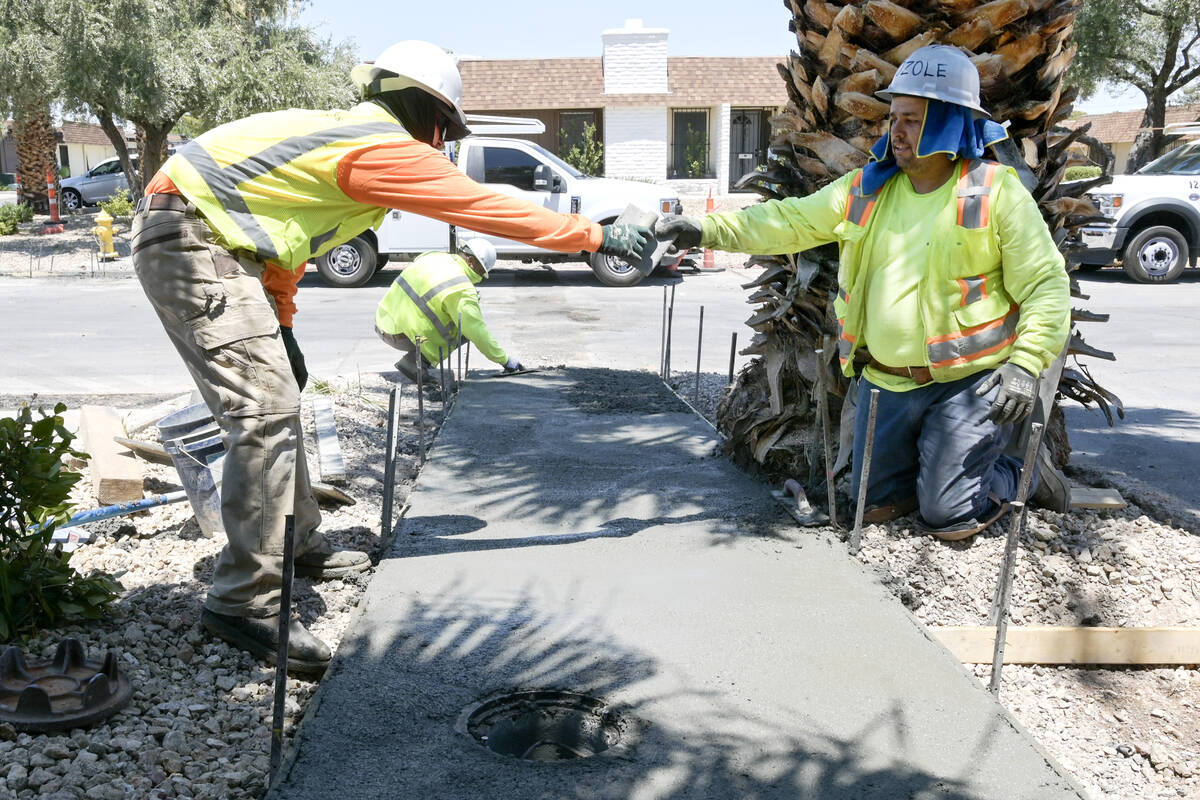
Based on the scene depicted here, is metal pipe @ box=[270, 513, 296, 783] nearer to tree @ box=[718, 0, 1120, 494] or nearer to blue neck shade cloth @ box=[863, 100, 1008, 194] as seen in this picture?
blue neck shade cloth @ box=[863, 100, 1008, 194]

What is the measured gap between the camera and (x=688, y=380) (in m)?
8.98

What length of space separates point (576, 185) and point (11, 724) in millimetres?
14417

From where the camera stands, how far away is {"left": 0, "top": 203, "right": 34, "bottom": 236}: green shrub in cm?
2520

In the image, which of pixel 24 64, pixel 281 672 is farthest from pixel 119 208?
pixel 281 672

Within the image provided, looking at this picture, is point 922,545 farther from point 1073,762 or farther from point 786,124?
point 786,124

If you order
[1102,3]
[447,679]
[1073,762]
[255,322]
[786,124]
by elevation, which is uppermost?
[1102,3]

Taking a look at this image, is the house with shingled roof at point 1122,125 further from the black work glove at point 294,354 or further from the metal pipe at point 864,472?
the black work glove at point 294,354

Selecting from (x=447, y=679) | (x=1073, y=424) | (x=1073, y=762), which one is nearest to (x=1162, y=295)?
(x=1073, y=424)

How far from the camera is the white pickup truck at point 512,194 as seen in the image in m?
16.2

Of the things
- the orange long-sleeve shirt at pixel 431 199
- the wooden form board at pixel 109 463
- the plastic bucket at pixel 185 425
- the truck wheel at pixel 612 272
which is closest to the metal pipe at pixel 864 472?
the orange long-sleeve shirt at pixel 431 199

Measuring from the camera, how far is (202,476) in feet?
15.0

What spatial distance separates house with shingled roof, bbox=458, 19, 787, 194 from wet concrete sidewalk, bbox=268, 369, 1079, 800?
26.9m

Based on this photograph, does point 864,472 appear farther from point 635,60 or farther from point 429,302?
point 635,60

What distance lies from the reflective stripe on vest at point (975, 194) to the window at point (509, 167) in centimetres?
1283
